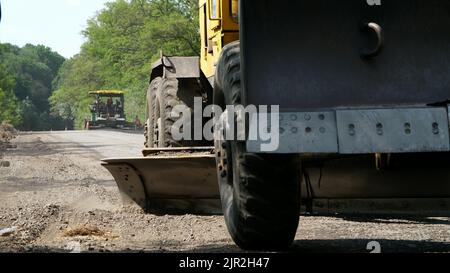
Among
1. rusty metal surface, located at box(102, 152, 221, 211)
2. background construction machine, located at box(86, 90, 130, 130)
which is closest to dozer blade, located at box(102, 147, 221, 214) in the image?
rusty metal surface, located at box(102, 152, 221, 211)

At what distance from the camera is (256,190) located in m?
4.75

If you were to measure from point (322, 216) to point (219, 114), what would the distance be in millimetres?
2614

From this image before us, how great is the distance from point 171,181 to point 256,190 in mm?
3132

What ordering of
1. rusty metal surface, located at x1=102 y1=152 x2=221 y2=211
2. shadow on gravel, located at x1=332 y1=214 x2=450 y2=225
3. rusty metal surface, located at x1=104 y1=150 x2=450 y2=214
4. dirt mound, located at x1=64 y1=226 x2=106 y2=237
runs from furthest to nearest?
rusty metal surface, located at x1=102 y1=152 x2=221 y2=211 → shadow on gravel, located at x1=332 y1=214 x2=450 y2=225 → dirt mound, located at x1=64 y1=226 x2=106 y2=237 → rusty metal surface, located at x1=104 y1=150 x2=450 y2=214

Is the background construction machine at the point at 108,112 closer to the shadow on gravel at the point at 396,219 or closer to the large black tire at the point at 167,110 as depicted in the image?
the large black tire at the point at 167,110

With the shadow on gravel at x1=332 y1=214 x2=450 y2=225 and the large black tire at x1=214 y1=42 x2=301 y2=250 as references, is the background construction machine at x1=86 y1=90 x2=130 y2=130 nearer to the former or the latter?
A: the shadow on gravel at x1=332 y1=214 x2=450 y2=225

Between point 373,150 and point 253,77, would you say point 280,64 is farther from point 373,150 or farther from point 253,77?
point 373,150

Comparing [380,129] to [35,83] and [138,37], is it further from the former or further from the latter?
[35,83]

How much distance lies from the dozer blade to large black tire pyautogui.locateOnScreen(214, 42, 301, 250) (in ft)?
7.79

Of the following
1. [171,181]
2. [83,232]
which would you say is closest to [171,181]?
[171,181]

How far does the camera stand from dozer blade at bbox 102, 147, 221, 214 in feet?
25.1

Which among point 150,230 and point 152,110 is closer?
point 150,230

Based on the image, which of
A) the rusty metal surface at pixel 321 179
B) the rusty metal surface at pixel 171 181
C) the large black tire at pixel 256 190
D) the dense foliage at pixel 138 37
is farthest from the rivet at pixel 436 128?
the dense foliage at pixel 138 37
